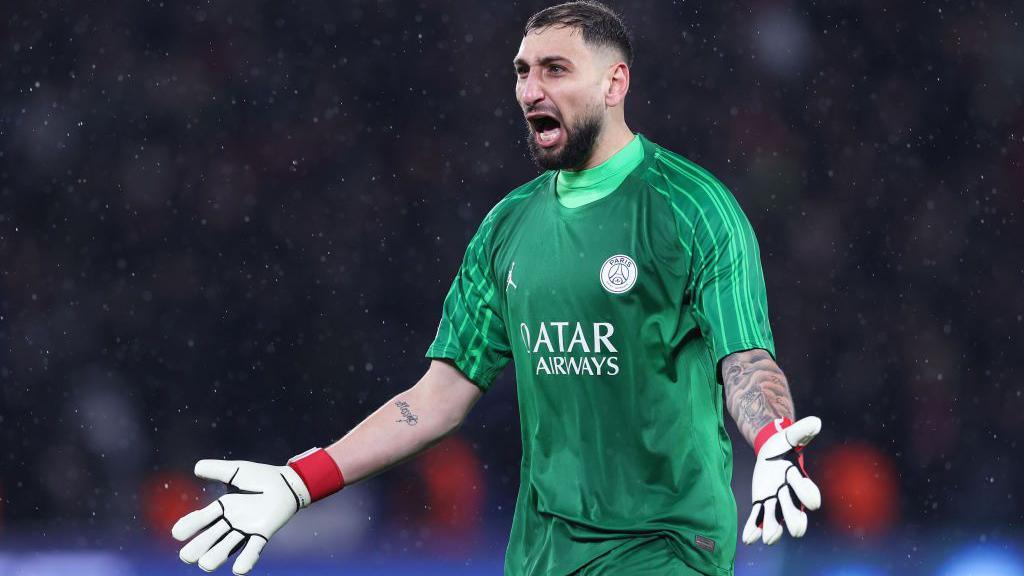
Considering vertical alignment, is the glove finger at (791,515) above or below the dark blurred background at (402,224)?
below

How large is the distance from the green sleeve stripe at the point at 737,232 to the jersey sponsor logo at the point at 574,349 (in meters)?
0.34

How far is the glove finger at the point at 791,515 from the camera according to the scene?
253 centimetres

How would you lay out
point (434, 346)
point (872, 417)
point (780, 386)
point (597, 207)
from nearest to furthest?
point (780, 386)
point (597, 207)
point (434, 346)
point (872, 417)

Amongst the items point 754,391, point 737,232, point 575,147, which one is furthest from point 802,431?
point 575,147

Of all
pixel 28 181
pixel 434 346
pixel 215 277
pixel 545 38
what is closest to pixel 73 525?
pixel 215 277

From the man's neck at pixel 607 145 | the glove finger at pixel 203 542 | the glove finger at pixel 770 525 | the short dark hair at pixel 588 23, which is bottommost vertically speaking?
the glove finger at pixel 770 525

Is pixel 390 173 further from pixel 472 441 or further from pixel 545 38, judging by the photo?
pixel 545 38

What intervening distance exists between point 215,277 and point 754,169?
3.52 metres

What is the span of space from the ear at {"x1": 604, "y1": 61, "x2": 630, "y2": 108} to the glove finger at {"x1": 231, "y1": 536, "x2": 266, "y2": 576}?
1.36m

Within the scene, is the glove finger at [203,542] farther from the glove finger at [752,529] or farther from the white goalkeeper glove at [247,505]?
the glove finger at [752,529]

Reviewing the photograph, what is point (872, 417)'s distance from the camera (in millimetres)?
8766

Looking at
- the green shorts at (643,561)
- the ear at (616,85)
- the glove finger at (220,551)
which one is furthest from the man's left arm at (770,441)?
the glove finger at (220,551)

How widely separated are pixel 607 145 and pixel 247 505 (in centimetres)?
124

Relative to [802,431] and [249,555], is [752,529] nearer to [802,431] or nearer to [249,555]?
[802,431]
